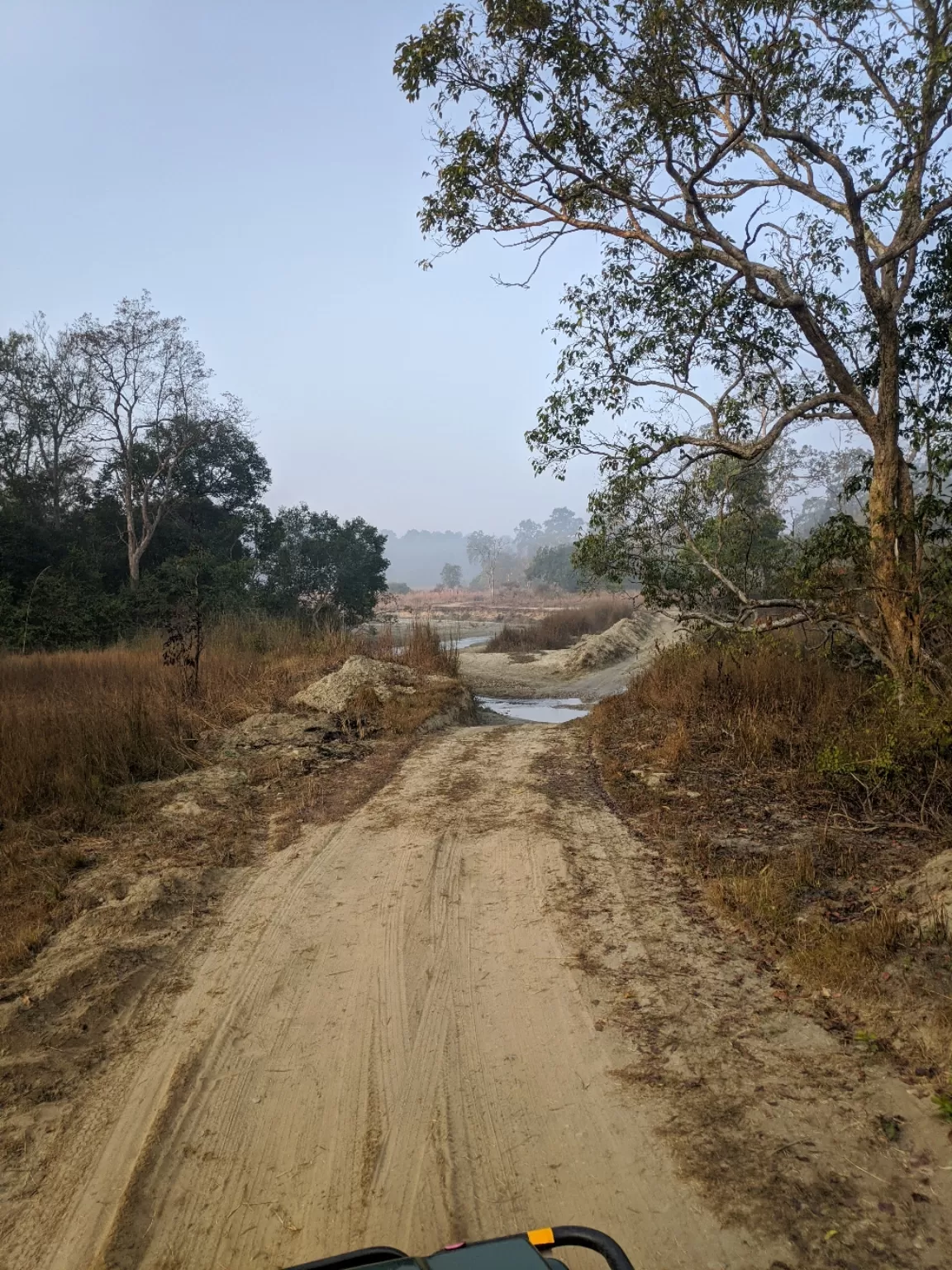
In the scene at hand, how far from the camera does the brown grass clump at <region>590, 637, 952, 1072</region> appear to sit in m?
3.53

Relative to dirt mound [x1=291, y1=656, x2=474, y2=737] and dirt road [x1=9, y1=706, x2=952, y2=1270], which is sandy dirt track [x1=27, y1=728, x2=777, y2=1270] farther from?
dirt mound [x1=291, y1=656, x2=474, y2=737]

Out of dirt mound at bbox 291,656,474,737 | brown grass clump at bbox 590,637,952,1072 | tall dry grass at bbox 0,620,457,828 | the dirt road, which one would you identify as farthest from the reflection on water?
the dirt road

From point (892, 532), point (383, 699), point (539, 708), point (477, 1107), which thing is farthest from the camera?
point (539, 708)

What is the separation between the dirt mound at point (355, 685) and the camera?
10102mm

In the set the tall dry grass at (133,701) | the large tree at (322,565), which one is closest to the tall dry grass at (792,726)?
the tall dry grass at (133,701)

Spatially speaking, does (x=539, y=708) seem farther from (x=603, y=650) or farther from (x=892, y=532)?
(x=892, y=532)

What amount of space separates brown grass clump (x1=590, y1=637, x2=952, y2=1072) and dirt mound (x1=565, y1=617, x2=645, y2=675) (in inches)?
482

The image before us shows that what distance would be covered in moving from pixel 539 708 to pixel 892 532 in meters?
10.7

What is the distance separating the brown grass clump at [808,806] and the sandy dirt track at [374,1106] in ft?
3.13

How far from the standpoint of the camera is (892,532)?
669cm

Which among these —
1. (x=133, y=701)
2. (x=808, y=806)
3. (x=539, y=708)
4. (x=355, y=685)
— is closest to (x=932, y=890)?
(x=808, y=806)

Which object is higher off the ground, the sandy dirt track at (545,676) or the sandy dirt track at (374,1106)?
the sandy dirt track at (374,1106)

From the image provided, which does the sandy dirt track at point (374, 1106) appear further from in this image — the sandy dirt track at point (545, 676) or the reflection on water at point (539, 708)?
the sandy dirt track at point (545, 676)

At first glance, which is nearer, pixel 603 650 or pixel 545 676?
pixel 545 676
